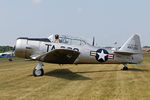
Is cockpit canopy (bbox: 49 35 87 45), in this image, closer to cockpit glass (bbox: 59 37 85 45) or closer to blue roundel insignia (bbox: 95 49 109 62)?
cockpit glass (bbox: 59 37 85 45)

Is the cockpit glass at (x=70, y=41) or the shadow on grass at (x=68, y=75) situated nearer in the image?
the shadow on grass at (x=68, y=75)

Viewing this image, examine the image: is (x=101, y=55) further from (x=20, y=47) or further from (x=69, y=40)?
(x=20, y=47)

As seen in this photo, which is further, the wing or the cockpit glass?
the cockpit glass

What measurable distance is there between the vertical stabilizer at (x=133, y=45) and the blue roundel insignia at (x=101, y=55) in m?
1.76

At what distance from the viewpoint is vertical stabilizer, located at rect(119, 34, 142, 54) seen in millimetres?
11533

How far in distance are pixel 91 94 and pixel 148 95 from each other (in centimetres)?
182

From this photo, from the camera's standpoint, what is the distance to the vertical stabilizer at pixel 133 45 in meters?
11.5

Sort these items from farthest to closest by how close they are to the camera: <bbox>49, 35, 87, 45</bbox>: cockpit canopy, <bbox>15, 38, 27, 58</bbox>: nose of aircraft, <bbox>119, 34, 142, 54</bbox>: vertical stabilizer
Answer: <bbox>119, 34, 142, 54</bbox>: vertical stabilizer < <bbox>49, 35, 87, 45</bbox>: cockpit canopy < <bbox>15, 38, 27, 58</bbox>: nose of aircraft

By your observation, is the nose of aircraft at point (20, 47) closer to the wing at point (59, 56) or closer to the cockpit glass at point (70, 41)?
the wing at point (59, 56)

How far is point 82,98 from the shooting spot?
450cm

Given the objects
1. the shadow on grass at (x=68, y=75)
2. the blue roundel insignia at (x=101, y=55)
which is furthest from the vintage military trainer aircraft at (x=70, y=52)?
the shadow on grass at (x=68, y=75)

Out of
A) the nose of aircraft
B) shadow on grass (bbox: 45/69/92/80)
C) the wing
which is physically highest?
the nose of aircraft

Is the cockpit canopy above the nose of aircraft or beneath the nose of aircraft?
above

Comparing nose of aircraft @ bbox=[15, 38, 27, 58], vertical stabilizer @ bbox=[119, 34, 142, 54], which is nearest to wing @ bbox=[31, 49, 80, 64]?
nose of aircraft @ bbox=[15, 38, 27, 58]
